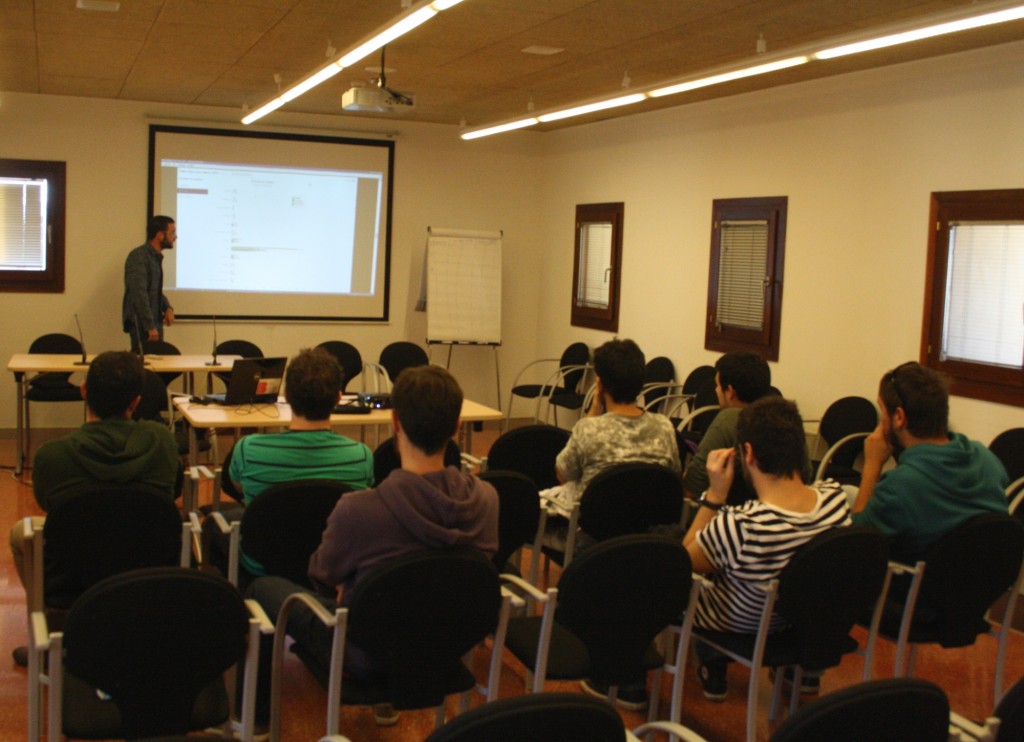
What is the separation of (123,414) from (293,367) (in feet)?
1.96

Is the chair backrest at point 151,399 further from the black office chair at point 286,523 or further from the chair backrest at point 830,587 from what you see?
the chair backrest at point 830,587

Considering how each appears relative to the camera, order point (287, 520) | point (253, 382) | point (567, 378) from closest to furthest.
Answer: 1. point (287, 520)
2. point (253, 382)
3. point (567, 378)

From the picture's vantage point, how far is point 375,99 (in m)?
6.08

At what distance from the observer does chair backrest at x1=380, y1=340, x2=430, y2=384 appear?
8.43m

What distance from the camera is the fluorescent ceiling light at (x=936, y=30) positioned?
3879 millimetres

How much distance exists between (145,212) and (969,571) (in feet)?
24.7

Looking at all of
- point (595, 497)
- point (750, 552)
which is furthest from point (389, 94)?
point (750, 552)

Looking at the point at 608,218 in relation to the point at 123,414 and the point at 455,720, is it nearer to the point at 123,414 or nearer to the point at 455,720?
the point at 123,414

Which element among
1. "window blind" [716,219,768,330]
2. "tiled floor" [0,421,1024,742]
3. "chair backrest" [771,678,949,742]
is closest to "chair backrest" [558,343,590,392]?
"window blind" [716,219,768,330]

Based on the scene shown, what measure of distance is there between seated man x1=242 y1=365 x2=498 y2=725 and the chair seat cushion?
12.0 inches

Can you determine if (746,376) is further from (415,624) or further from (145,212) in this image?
(145,212)

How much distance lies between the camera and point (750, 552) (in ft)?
9.75

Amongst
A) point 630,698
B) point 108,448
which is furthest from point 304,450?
point 630,698

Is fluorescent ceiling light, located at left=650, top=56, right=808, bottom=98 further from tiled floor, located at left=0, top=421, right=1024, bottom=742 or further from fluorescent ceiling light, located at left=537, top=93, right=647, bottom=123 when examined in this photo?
tiled floor, located at left=0, top=421, right=1024, bottom=742
